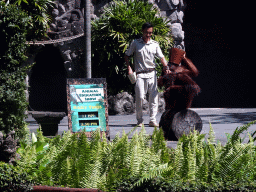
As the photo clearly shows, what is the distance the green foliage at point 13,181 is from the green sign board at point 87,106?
305 cm

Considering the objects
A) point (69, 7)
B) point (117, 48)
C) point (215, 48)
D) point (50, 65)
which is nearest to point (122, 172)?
point (117, 48)

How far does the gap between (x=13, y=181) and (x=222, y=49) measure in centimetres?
1649

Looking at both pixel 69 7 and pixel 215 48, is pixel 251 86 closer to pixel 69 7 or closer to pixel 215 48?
pixel 215 48

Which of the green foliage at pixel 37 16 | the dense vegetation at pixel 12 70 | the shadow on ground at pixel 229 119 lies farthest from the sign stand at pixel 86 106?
the green foliage at pixel 37 16

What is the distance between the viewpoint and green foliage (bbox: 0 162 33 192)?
2162 millimetres

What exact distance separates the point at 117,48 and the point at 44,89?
476 cm

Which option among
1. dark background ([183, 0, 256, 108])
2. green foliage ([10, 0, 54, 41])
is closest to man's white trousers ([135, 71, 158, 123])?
green foliage ([10, 0, 54, 41])

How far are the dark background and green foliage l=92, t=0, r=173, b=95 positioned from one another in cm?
473

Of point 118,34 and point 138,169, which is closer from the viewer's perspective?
point 138,169

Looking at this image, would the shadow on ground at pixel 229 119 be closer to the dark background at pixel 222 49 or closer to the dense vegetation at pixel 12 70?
the dense vegetation at pixel 12 70

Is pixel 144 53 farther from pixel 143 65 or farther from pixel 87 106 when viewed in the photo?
pixel 87 106

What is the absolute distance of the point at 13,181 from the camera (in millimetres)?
2189

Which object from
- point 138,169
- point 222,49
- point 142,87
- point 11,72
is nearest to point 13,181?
point 138,169

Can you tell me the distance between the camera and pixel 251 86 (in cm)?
1764
